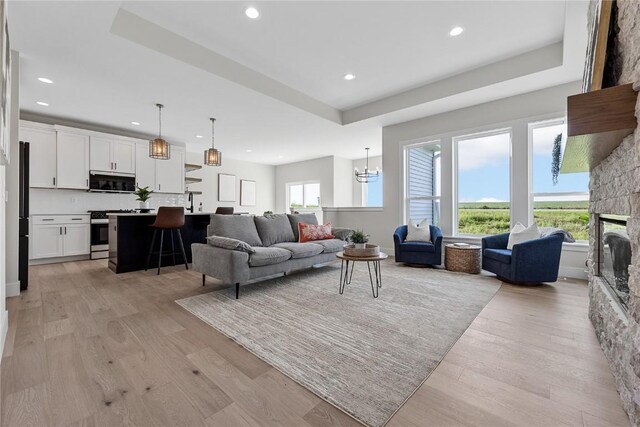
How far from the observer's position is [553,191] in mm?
4082

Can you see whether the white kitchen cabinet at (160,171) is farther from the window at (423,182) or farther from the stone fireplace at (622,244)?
the stone fireplace at (622,244)

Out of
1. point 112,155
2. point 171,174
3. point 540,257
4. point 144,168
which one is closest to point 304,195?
point 171,174

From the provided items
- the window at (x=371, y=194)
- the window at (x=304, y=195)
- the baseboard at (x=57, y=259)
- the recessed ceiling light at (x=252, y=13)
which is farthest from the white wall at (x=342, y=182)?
the baseboard at (x=57, y=259)

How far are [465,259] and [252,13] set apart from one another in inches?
165

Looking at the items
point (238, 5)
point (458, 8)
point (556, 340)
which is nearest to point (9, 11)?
point (238, 5)

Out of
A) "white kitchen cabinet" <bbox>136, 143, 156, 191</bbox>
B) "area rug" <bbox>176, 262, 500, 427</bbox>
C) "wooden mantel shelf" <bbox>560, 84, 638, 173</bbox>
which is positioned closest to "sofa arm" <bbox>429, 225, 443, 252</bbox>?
"area rug" <bbox>176, 262, 500, 427</bbox>

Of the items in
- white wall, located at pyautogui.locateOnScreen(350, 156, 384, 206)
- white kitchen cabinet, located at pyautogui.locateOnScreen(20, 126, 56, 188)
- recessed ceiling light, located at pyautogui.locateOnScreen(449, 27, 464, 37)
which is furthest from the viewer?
white wall, located at pyautogui.locateOnScreen(350, 156, 384, 206)

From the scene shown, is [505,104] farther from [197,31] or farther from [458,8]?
[197,31]

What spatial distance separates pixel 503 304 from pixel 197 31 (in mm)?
4436

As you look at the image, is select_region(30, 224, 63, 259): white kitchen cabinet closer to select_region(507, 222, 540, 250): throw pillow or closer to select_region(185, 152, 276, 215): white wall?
select_region(185, 152, 276, 215): white wall

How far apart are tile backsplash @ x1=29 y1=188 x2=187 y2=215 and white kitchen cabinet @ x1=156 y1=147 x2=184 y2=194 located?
0.32 m

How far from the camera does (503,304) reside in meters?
2.78

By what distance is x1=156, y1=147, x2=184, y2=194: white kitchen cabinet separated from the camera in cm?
646

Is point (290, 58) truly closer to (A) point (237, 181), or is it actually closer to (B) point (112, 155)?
(B) point (112, 155)
